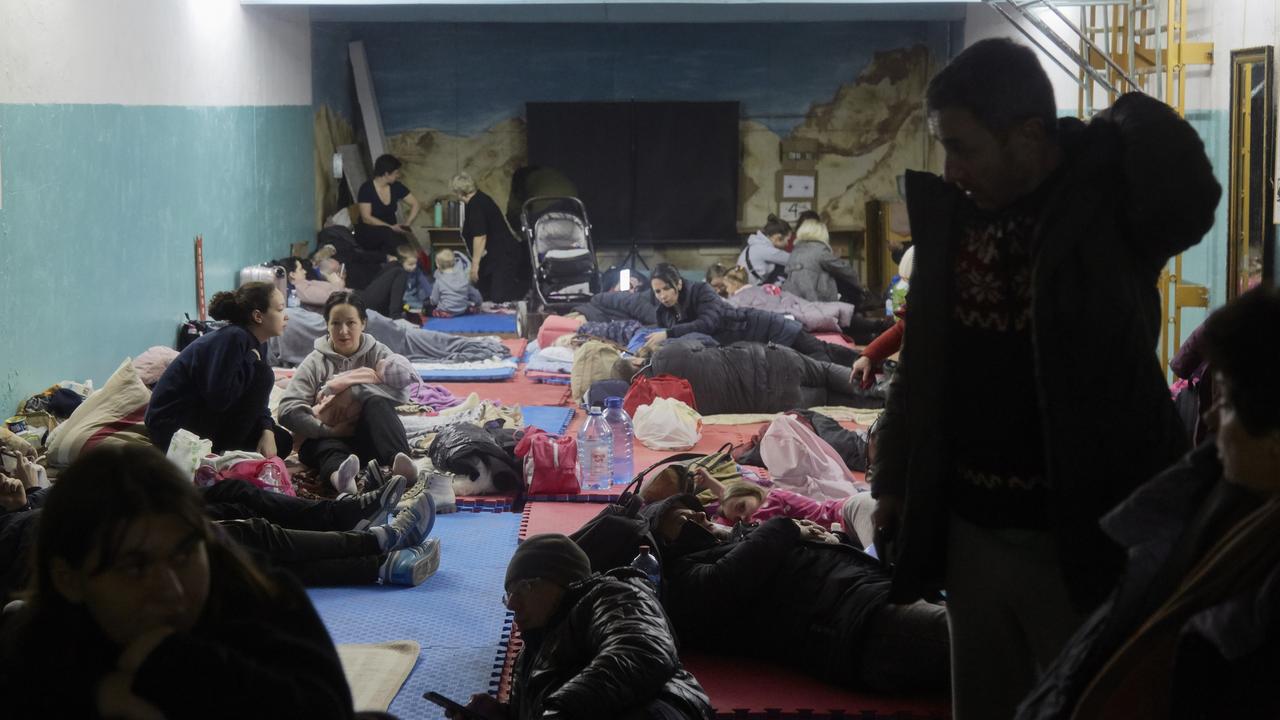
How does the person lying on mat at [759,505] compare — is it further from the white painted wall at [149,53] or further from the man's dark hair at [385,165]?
the man's dark hair at [385,165]

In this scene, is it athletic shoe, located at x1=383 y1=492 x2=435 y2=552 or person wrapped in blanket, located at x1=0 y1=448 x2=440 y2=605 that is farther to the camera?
athletic shoe, located at x1=383 y1=492 x2=435 y2=552

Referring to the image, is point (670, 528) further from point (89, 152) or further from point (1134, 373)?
point (89, 152)

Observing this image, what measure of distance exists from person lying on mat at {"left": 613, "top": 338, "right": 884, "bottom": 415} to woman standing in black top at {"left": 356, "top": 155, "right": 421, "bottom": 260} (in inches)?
209

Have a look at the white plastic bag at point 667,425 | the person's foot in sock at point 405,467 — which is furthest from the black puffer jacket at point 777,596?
the white plastic bag at point 667,425

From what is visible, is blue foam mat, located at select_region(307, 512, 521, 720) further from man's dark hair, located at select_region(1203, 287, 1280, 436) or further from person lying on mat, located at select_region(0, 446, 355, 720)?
man's dark hair, located at select_region(1203, 287, 1280, 436)

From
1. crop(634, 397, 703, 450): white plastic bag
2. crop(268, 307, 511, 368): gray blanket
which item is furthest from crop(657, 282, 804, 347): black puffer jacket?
crop(634, 397, 703, 450): white plastic bag

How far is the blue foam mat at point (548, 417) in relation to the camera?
24.1 feet

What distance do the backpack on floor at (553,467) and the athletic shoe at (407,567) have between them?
1.09 meters

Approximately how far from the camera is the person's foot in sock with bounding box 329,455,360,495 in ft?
18.2

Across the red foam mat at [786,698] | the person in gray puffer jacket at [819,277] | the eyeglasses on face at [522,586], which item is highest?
the person in gray puffer jacket at [819,277]

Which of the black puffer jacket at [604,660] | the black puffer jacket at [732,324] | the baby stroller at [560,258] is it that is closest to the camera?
the black puffer jacket at [604,660]

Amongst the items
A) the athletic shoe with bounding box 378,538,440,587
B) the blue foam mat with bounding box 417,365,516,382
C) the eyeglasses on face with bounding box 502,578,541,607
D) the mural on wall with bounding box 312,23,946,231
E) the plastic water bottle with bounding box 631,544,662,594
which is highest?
the mural on wall with bounding box 312,23,946,231

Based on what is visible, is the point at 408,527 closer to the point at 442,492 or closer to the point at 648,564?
the point at 442,492

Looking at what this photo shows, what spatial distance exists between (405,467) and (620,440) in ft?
4.67
